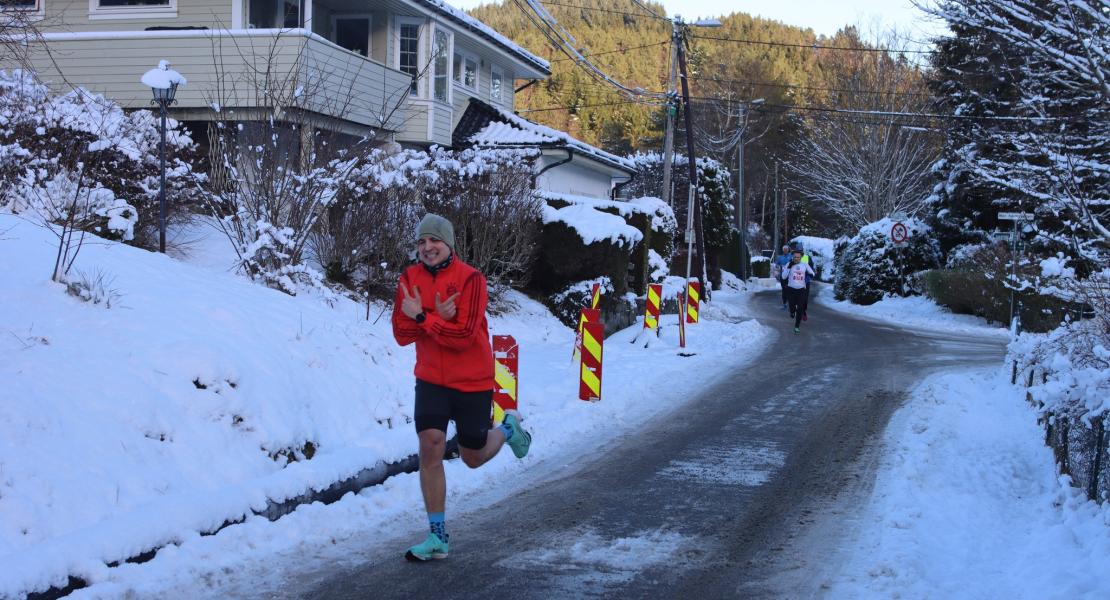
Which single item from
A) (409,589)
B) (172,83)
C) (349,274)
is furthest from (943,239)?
(409,589)

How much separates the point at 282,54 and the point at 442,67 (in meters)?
6.99

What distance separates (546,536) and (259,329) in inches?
138

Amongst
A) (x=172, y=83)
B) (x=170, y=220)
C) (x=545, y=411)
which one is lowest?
(x=545, y=411)

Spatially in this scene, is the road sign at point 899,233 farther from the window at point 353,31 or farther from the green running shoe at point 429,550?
the green running shoe at point 429,550

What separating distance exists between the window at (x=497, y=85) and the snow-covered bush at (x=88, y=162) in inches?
593

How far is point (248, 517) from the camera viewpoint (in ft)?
19.0

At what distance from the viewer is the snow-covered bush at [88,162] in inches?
441

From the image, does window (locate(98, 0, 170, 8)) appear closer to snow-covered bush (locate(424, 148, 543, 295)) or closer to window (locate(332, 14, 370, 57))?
window (locate(332, 14, 370, 57))

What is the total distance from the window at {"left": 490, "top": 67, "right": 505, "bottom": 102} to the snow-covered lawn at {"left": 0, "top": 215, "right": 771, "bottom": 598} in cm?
1912

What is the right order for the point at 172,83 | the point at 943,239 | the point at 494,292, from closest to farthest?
the point at 172,83 → the point at 494,292 → the point at 943,239

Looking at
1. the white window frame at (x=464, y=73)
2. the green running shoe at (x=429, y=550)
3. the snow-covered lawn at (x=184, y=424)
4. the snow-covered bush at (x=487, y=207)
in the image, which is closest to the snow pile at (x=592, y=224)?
the snow-covered bush at (x=487, y=207)

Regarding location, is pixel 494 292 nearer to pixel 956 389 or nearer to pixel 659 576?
pixel 956 389

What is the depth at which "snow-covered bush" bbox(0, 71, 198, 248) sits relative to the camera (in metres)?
11.2

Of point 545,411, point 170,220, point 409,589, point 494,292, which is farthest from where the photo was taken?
point 494,292
